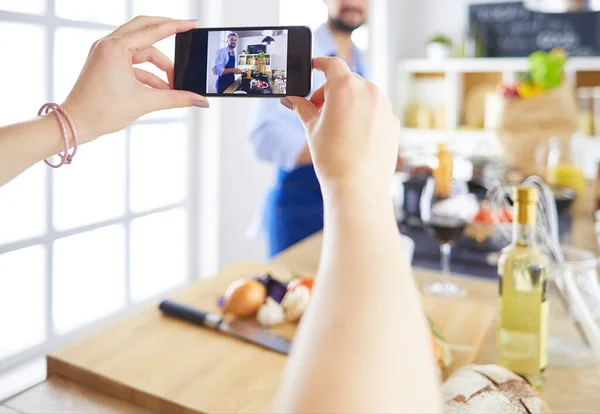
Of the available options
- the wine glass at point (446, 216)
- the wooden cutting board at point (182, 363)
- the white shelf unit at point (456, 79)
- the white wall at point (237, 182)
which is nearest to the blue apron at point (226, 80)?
Result: the wooden cutting board at point (182, 363)

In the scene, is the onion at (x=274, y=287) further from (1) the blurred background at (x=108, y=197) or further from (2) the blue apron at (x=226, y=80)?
(1) the blurred background at (x=108, y=197)

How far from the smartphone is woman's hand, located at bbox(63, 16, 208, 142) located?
0.04m

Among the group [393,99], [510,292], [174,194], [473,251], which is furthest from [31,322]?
[393,99]

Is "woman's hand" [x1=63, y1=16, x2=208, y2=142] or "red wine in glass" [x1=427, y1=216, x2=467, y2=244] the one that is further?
"red wine in glass" [x1=427, y1=216, x2=467, y2=244]

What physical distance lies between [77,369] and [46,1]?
1059 millimetres

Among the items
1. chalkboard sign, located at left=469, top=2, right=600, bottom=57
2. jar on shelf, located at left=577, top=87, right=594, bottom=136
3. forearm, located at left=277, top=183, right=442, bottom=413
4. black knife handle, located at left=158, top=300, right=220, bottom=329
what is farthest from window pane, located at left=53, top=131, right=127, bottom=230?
chalkboard sign, located at left=469, top=2, right=600, bottom=57

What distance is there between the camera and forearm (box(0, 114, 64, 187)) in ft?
1.77

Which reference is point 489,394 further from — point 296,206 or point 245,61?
point 296,206

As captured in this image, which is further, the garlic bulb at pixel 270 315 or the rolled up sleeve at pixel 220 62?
the garlic bulb at pixel 270 315

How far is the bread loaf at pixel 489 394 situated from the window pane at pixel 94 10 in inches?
53.2

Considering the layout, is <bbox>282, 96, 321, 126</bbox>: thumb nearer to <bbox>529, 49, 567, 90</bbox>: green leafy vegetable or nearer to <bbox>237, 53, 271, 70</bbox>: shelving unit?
<bbox>237, 53, 271, 70</bbox>: shelving unit

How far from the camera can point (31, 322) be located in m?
1.54

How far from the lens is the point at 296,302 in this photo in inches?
34.9

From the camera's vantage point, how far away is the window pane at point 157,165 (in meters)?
1.96
